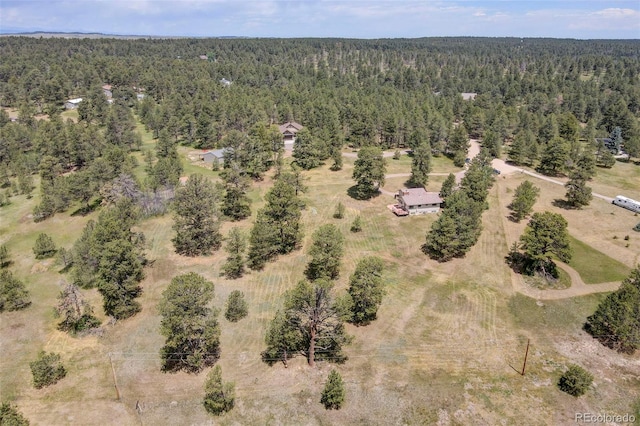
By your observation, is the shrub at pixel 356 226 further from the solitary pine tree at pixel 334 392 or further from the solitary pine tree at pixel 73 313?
the solitary pine tree at pixel 73 313

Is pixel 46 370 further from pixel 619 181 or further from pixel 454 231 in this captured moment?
pixel 619 181

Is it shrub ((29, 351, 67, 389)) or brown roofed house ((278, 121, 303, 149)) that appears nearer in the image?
shrub ((29, 351, 67, 389))

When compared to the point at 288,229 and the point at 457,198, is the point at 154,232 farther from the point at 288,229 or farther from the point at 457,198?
the point at 457,198

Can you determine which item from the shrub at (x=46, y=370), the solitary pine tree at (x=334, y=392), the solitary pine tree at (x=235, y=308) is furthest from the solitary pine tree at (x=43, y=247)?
the solitary pine tree at (x=334, y=392)

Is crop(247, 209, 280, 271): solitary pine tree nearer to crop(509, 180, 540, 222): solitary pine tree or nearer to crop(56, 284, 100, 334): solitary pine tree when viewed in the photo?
crop(56, 284, 100, 334): solitary pine tree

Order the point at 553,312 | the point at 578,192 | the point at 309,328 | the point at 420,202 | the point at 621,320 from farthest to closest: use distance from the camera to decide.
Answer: the point at 578,192, the point at 420,202, the point at 553,312, the point at 621,320, the point at 309,328

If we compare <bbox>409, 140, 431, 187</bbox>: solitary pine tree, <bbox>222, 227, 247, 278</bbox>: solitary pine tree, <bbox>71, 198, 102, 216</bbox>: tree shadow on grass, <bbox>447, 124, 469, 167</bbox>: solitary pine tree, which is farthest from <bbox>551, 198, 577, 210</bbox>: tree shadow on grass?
<bbox>71, 198, 102, 216</bbox>: tree shadow on grass

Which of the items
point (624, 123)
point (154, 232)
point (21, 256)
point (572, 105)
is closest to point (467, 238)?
point (154, 232)

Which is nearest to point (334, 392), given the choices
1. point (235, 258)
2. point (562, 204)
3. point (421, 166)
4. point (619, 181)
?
point (235, 258)
